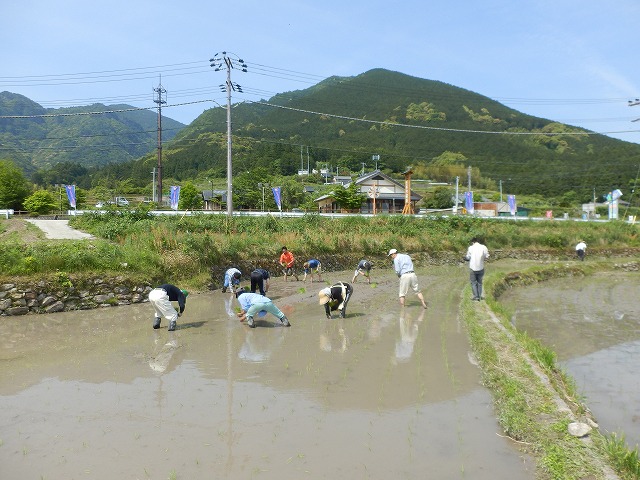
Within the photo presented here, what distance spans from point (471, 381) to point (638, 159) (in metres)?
92.3

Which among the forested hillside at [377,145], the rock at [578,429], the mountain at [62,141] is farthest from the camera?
the mountain at [62,141]

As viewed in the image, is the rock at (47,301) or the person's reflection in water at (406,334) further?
the rock at (47,301)

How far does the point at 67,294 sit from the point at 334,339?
7.09m

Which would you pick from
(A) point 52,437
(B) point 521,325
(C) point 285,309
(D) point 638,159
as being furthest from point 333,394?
(D) point 638,159

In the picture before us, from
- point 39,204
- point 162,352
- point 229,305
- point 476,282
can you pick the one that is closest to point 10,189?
point 39,204

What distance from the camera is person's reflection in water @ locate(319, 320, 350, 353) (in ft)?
24.9

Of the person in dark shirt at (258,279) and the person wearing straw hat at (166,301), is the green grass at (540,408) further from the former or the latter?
the person wearing straw hat at (166,301)

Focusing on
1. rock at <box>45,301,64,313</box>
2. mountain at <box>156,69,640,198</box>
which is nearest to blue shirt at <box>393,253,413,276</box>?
rock at <box>45,301,64,313</box>

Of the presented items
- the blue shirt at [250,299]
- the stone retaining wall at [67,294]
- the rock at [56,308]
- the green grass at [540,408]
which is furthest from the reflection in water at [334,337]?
the rock at [56,308]

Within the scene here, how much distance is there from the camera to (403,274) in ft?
36.8

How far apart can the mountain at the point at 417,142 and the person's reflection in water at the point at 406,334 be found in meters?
49.4

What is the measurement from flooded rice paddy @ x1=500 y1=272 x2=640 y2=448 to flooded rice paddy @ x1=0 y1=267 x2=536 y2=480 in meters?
1.53

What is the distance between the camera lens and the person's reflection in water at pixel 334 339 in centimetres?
760

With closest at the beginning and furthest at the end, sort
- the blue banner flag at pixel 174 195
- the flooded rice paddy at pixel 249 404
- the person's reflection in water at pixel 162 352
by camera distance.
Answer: the flooded rice paddy at pixel 249 404
the person's reflection in water at pixel 162 352
the blue banner flag at pixel 174 195
